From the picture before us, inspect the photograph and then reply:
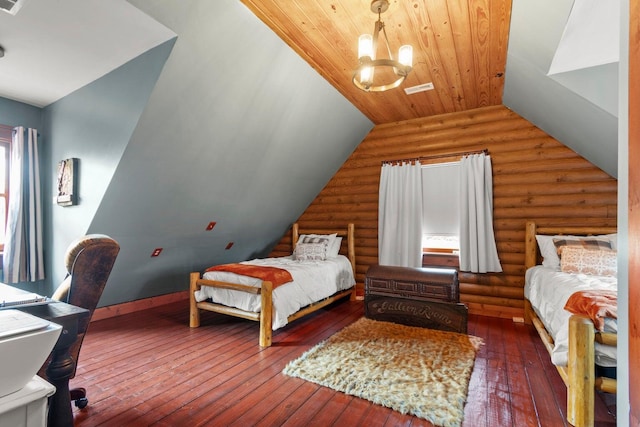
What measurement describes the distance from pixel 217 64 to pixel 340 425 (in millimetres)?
2697

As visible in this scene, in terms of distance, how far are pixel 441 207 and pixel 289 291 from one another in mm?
2437

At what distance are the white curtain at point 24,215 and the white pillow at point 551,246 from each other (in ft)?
18.4

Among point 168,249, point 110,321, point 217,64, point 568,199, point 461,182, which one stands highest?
point 217,64

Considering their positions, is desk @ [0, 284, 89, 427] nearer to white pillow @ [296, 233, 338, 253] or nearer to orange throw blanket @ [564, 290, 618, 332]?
orange throw blanket @ [564, 290, 618, 332]

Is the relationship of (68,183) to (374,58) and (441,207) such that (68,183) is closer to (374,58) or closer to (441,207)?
(374,58)

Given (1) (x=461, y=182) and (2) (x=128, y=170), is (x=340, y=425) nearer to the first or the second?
(2) (x=128, y=170)

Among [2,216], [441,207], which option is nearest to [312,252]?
[441,207]

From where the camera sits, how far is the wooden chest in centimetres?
331

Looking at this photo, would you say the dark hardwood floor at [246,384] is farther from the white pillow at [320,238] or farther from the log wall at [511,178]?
the white pillow at [320,238]

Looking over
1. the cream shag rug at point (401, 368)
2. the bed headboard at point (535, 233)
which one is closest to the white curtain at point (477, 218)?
the bed headboard at point (535, 233)

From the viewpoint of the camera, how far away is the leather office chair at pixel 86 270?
1.58 m

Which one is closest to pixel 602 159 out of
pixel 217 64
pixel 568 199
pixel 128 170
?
pixel 568 199

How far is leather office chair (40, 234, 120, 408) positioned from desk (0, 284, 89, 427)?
123mm

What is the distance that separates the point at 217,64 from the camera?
2.48 metres
